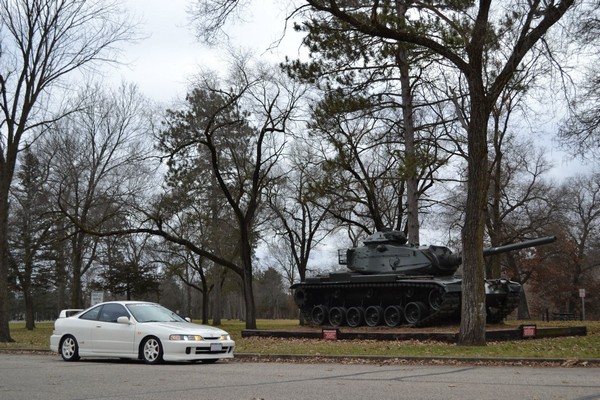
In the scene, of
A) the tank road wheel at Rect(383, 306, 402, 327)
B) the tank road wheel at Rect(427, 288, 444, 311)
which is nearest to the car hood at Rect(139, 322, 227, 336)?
the tank road wheel at Rect(427, 288, 444, 311)

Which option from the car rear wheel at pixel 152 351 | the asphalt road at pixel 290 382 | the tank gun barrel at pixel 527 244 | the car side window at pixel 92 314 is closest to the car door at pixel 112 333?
the car side window at pixel 92 314

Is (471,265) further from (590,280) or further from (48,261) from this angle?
(590,280)

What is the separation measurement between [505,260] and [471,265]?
42008 millimetres

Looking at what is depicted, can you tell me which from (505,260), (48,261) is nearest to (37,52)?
(48,261)

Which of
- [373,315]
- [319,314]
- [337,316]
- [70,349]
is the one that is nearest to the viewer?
[70,349]

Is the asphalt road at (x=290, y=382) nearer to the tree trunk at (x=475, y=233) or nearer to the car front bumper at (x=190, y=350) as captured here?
the car front bumper at (x=190, y=350)

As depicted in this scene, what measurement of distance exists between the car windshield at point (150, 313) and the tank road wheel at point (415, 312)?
11.9m

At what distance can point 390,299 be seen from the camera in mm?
26953

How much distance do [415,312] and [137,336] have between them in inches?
539

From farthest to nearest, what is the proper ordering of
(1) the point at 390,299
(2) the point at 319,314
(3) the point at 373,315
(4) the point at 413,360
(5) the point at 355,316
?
(2) the point at 319,314, (5) the point at 355,316, (3) the point at 373,315, (1) the point at 390,299, (4) the point at 413,360

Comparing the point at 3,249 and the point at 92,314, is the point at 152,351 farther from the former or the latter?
the point at 3,249

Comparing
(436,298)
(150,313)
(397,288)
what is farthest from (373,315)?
(150,313)

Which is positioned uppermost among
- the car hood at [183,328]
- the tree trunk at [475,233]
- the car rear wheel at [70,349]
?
the tree trunk at [475,233]

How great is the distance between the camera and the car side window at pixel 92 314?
49.5 ft
